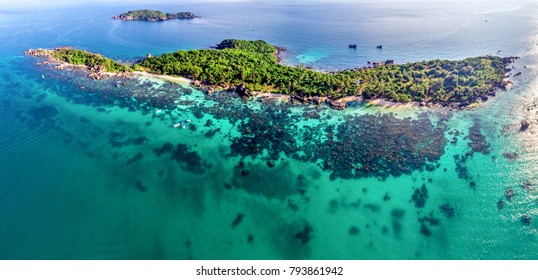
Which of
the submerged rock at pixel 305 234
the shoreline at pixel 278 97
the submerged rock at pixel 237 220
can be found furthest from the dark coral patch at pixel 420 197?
the submerged rock at pixel 237 220

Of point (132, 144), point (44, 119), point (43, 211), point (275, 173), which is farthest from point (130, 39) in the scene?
point (275, 173)

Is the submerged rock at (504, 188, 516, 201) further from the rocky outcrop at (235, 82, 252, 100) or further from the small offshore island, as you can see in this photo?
the rocky outcrop at (235, 82, 252, 100)

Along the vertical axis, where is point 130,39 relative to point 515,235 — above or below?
above

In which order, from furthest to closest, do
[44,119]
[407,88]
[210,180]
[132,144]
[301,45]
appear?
[301,45]
[407,88]
[44,119]
[132,144]
[210,180]

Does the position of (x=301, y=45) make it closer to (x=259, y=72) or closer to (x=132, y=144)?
(x=259, y=72)

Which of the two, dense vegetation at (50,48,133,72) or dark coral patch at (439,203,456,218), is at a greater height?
dense vegetation at (50,48,133,72)

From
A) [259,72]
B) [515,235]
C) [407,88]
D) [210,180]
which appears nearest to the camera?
[515,235]

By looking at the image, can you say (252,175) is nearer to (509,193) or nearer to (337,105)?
(337,105)

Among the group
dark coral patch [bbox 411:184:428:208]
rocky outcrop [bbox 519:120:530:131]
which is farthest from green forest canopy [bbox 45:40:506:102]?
dark coral patch [bbox 411:184:428:208]
